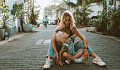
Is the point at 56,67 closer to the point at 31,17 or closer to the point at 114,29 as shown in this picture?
the point at 114,29

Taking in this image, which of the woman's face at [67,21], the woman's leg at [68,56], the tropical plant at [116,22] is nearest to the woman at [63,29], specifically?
the woman's face at [67,21]

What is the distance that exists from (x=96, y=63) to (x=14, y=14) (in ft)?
33.7

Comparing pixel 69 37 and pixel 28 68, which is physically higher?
pixel 69 37

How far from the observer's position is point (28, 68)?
378cm

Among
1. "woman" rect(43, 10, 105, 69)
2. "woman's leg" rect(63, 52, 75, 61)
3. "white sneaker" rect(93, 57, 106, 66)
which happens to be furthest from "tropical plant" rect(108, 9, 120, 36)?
"woman's leg" rect(63, 52, 75, 61)

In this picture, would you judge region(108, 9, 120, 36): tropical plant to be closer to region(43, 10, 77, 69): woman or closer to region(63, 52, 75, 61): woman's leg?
region(43, 10, 77, 69): woman

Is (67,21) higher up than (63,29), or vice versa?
(67,21)

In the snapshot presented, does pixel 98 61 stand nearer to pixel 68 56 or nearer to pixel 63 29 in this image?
pixel 68 56

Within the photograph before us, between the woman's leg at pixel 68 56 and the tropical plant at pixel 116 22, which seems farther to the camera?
the tropical plant at pixel 116 22

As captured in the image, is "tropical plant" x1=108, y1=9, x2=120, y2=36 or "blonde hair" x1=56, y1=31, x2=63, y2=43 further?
"tropical plant" x1=108, y1=9, x2=120, y2=36

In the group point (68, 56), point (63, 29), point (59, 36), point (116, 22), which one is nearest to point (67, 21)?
point (63, 29)

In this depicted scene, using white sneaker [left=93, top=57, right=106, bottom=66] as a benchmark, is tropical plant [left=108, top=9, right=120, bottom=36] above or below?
above

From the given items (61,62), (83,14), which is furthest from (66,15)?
(83,14)

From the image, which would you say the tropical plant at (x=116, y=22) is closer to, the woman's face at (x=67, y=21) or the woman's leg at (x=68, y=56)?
the woman's face at (x=67, y=21)
